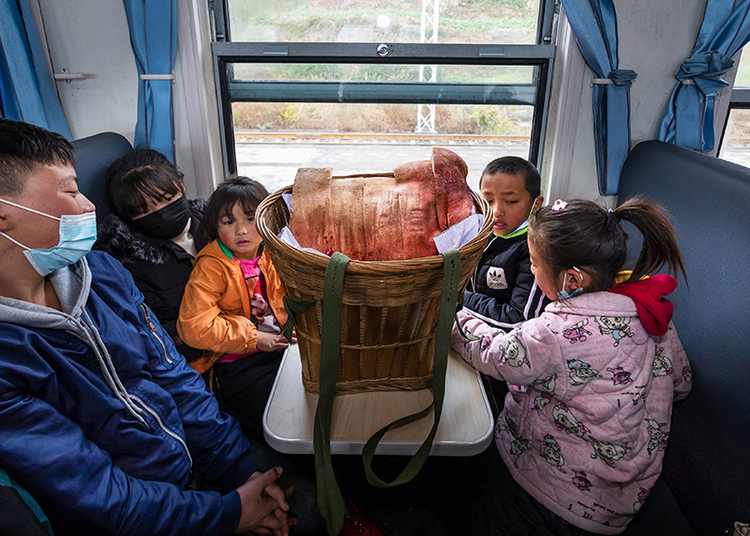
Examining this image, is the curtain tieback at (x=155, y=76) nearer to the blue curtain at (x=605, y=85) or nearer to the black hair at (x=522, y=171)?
the black hair at (x=522, y=171)

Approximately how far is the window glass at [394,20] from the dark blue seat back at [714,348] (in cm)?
114

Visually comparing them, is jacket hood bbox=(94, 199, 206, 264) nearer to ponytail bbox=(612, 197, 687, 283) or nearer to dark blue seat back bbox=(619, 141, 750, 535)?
ponytail bbox=(612, 197, 687, 283)

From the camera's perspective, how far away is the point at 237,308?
1.52 meters

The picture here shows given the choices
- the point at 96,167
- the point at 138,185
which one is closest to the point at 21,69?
the point at 96,167

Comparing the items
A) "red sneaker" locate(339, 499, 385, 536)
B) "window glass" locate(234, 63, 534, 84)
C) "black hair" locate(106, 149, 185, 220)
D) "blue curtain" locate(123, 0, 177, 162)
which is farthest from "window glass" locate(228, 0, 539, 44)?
"red sneaker" locate(339, 499, 385, 536)

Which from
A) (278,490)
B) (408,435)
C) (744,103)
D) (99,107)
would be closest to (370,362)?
(408,435)

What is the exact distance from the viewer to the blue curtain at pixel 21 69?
1.97 meters

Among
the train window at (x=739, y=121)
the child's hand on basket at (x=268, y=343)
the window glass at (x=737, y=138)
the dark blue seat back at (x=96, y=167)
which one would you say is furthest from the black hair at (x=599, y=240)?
the window glass at (x=737, y=138)

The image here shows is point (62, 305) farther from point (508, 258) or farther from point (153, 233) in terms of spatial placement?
point (508, 258)

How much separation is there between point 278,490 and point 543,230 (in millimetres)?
913

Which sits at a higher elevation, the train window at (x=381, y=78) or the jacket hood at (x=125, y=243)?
the train window at (x=381, y=78)

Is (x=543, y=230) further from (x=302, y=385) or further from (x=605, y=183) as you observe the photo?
(x=605, y=183)

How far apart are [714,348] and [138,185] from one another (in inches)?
72.3

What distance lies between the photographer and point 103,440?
0.96m
